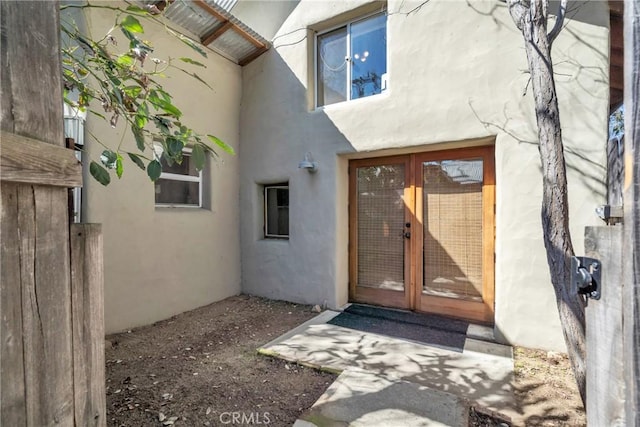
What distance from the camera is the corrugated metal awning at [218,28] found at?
4203 millimetres

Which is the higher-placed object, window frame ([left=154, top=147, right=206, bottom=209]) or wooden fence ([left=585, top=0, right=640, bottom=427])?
window frame ([left=154, top=147, right=206, bottom=209])

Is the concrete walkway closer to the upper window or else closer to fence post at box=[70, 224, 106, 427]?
fence post at box=[70, 224, 106, 427]

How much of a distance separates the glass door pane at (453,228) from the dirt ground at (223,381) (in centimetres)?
103

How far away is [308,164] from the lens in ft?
15.4

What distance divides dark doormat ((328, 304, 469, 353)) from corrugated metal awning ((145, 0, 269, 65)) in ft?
15.2

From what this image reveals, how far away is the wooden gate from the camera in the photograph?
1.01 m

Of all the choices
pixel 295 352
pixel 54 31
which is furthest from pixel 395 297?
pixel 54 31

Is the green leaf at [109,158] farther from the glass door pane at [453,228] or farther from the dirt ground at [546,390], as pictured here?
the glass door pane at [453,228]

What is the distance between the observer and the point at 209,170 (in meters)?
5.04

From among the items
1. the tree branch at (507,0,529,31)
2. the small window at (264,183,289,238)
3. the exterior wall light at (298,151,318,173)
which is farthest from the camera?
the small window at (264,183,289,238)

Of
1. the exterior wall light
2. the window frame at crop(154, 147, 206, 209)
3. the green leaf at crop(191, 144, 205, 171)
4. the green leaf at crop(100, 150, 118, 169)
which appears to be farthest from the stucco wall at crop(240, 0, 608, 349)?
the green leaf at crop(100, 150, 118, 169)

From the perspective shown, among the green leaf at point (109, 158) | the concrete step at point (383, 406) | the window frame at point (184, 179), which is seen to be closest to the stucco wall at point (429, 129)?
the window frame at point (184, 179)

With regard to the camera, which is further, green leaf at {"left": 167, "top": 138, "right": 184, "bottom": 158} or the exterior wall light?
the exterior wall light

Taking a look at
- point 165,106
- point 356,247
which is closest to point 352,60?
point 356,247
